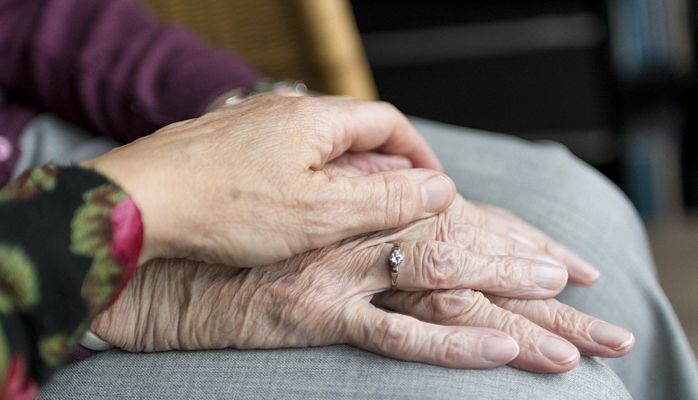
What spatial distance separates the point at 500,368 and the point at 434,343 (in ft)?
0.22

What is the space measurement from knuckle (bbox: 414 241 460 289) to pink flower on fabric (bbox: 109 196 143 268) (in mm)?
266

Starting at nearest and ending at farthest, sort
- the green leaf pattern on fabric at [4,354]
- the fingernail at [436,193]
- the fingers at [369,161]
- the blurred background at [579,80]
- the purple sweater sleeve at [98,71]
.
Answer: the green leaf pattern on fabric at [4,354] → the fingernail at [436,193] → the fingers at [369,161] → the purple sweater sleeve at [98,71] → the blurred background at [579,80]

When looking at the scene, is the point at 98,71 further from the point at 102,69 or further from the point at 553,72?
the point at 553,72

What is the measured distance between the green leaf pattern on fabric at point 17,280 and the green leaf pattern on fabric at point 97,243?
0.04 m

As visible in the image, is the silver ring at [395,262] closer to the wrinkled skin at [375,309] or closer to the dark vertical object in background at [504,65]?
the wrinkled skin at [375,309]

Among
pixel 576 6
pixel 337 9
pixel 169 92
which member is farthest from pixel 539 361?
pixel 576 6

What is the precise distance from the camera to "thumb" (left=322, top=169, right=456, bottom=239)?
677 mm

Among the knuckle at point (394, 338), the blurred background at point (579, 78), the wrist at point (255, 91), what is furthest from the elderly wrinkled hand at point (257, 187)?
the blurred background at point (579, 78)

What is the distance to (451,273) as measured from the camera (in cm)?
69

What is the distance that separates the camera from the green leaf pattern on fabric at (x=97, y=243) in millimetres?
536

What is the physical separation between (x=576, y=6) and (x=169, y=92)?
4.60 feet

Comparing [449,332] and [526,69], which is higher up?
[449,332]

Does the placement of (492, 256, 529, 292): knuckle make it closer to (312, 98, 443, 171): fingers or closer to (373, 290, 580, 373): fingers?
(373, 290, 580, 373): fingers

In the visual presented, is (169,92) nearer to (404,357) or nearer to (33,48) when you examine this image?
(33,48)
